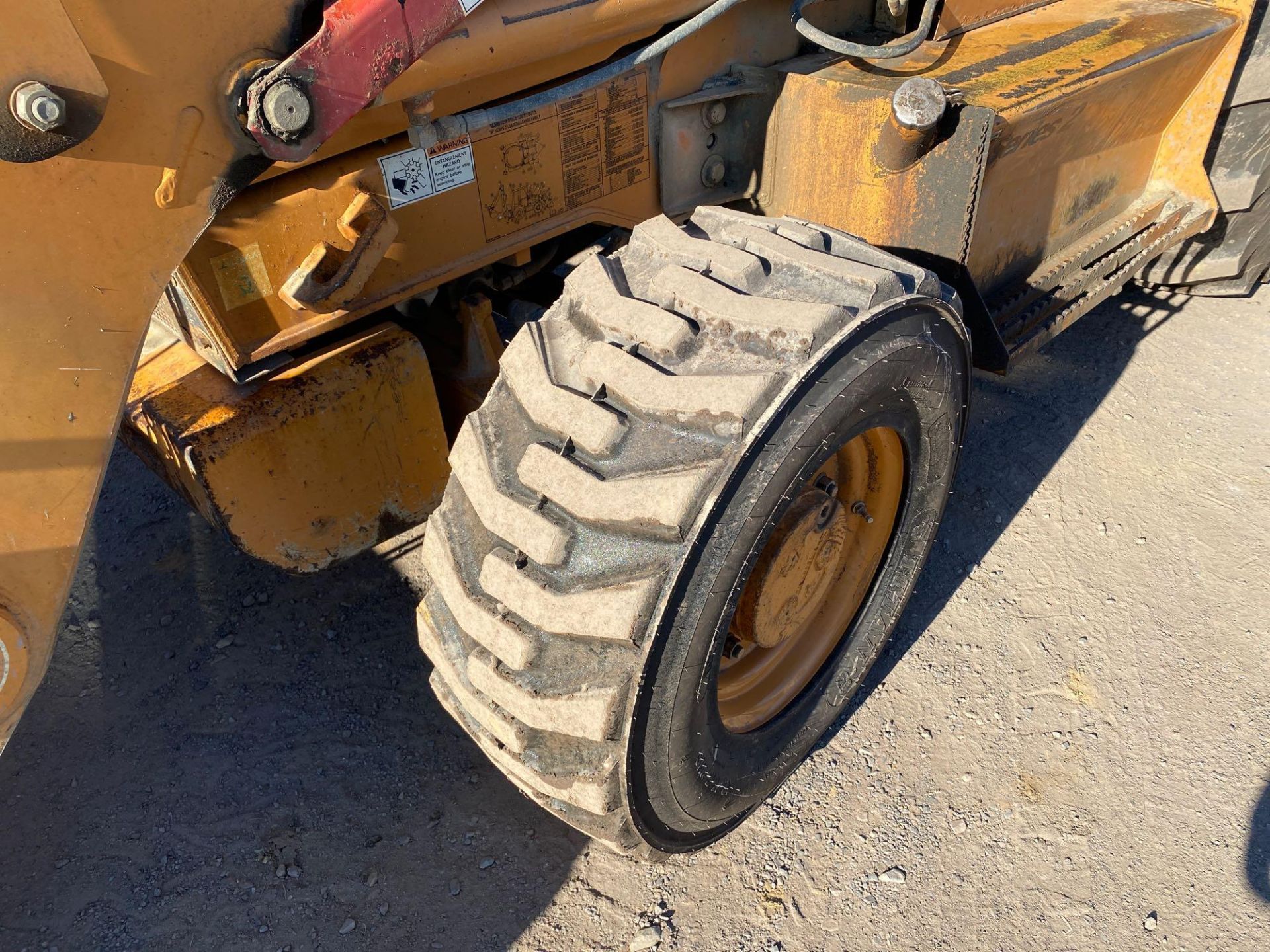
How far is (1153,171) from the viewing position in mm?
3211

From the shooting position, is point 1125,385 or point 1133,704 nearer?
point 1133,704

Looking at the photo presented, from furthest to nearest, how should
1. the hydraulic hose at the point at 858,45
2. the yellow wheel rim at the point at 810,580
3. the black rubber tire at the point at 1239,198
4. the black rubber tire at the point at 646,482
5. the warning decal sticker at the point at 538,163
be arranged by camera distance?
the black rubber tire at the point at 1239,198, the hydraulic hose at the point at 858,45, the yellow wheel rim at the point at 810,580, the warning decal sticker at the point at 538,163, the black rubber tire at the point at 646,482

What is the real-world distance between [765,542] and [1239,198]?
2.62 meters

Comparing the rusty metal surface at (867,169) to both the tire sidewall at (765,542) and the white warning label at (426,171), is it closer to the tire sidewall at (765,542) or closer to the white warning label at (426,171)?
the tire sidewall at (765,542)

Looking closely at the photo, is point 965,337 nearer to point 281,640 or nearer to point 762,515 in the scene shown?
point 762,515

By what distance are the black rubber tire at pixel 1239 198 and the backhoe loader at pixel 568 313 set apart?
354 millimetres

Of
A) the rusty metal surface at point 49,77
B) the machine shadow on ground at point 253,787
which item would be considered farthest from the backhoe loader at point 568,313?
the machine shadow on ground at point 253,787

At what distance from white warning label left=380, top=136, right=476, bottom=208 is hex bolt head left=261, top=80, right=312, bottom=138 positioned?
1.43 feet

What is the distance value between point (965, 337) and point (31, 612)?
71.4 inches

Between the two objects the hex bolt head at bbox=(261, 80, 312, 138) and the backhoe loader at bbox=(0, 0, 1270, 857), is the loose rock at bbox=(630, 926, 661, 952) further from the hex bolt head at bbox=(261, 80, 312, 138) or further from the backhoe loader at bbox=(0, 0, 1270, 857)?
the hex bolt head at bbox=(261, 80, 312, 138)

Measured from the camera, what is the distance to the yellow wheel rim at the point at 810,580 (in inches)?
79.9

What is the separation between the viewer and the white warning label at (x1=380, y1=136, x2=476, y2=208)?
1.85 meters

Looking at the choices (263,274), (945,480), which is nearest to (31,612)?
(263,274)

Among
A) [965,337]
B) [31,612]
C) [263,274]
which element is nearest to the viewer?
[31,612]
